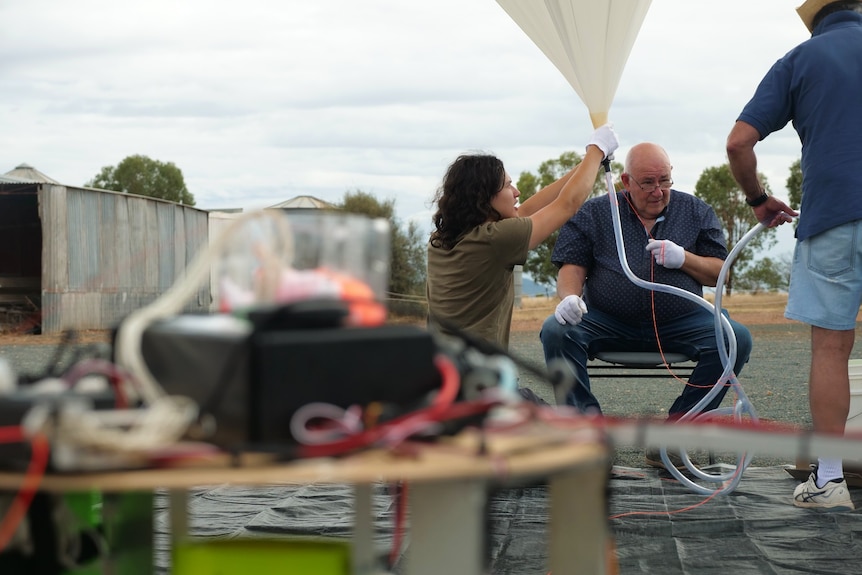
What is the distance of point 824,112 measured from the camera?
10.7 feet

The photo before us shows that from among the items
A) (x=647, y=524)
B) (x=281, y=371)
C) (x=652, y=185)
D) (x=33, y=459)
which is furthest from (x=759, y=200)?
(x=33, y=459)

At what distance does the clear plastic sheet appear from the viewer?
8.80 ft

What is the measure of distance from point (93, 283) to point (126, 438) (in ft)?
53.3

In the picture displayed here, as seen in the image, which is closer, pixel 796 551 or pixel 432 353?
pixel 432 353

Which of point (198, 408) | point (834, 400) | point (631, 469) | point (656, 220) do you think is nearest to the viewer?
point (198, 408)

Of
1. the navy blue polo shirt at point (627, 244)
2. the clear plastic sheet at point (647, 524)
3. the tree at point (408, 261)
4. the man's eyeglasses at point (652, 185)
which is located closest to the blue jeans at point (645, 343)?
the navy blue polo shirt at point (627, 244)

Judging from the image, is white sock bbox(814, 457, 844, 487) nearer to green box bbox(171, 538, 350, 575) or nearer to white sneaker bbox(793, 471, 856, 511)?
white sneaker bbox(793, 471, 856, 511)

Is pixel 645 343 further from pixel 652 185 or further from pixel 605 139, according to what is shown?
pixel 605 139

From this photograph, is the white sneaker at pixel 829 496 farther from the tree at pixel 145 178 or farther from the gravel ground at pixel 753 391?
the tree at pixel 145 178

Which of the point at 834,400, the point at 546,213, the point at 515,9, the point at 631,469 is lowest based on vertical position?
the point at 631,469

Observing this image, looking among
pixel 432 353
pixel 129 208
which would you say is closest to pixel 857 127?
pixel 432 353

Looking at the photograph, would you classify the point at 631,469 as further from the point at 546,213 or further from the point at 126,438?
the point at 126,438

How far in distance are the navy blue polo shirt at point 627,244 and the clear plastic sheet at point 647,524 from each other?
29.9 inches

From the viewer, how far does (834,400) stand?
3211 millimetres
